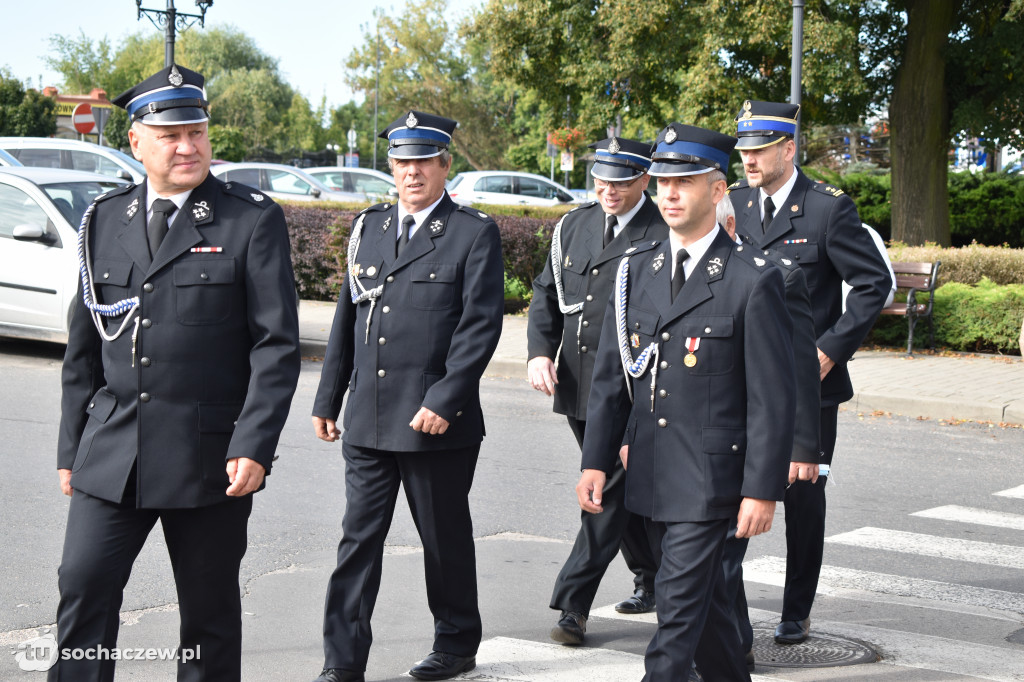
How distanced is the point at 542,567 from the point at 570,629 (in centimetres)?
116

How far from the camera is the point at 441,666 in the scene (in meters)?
4.61

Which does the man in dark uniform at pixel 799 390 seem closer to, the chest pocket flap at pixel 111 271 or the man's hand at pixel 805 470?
the man's hand at pixel 805 470

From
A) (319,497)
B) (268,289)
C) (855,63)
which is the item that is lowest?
(319,497)

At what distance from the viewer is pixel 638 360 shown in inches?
156

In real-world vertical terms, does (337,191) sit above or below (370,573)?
above

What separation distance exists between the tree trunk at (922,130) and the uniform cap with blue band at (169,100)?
18.0 metres

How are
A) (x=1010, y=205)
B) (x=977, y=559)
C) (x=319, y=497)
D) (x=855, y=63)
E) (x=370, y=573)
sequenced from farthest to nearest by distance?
(x=1010, y=205), (x=855, y=63), (x=319, y=497), (x=977, y=559), (x=370, y=573)

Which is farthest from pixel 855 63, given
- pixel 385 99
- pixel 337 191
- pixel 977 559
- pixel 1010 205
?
pixel 385 99

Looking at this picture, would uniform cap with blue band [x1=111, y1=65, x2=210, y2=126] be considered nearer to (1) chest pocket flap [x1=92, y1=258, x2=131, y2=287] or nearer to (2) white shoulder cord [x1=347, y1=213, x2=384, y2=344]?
(1) chest pocket flap [x1=92, y1=258, x2=131, y2=287]

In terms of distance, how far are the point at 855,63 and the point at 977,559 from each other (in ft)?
47.7

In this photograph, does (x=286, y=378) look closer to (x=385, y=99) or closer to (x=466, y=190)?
(x=466, y=190)

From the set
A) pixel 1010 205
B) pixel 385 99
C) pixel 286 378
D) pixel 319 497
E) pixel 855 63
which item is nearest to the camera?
pixel 286 378

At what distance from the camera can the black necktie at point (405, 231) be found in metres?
4.88

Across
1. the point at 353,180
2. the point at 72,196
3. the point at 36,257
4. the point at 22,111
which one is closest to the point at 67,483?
the point at 36,257
